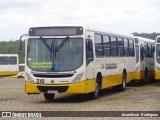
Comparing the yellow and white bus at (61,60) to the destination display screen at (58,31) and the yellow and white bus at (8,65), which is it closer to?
the destination display screen at (58,31)

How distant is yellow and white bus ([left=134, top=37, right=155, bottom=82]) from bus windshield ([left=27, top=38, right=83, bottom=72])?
1121 centimetres

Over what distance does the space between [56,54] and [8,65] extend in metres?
36.9

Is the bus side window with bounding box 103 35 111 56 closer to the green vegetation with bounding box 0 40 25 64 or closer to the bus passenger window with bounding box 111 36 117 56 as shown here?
the bus passenger window with bounding box 111 36 117 56

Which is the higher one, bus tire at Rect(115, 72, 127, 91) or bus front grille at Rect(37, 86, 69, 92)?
bus front grille at Rect(37, 86, 69, 92)

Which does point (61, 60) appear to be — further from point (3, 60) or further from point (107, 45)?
point (3, 60)

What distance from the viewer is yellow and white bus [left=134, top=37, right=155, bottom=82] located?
1174 inches

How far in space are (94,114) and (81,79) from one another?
425 centimetres

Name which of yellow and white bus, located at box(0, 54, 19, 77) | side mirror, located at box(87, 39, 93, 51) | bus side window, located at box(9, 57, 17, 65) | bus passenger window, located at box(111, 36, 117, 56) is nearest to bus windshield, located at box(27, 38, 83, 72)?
side mirror, located at box(87, 39, 93, 51)

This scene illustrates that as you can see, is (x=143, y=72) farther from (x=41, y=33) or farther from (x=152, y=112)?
(x=152, y=112)

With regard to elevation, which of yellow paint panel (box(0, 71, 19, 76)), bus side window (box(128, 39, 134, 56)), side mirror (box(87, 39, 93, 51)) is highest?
side mirror (box(87, 39, 93, 51))

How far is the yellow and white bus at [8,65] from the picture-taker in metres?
54.7

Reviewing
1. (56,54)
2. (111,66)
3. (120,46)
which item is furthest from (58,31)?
(120,46)

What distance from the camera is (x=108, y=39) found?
22.5 m

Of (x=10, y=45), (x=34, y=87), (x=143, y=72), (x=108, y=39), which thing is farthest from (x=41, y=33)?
(x=10, y=45)
